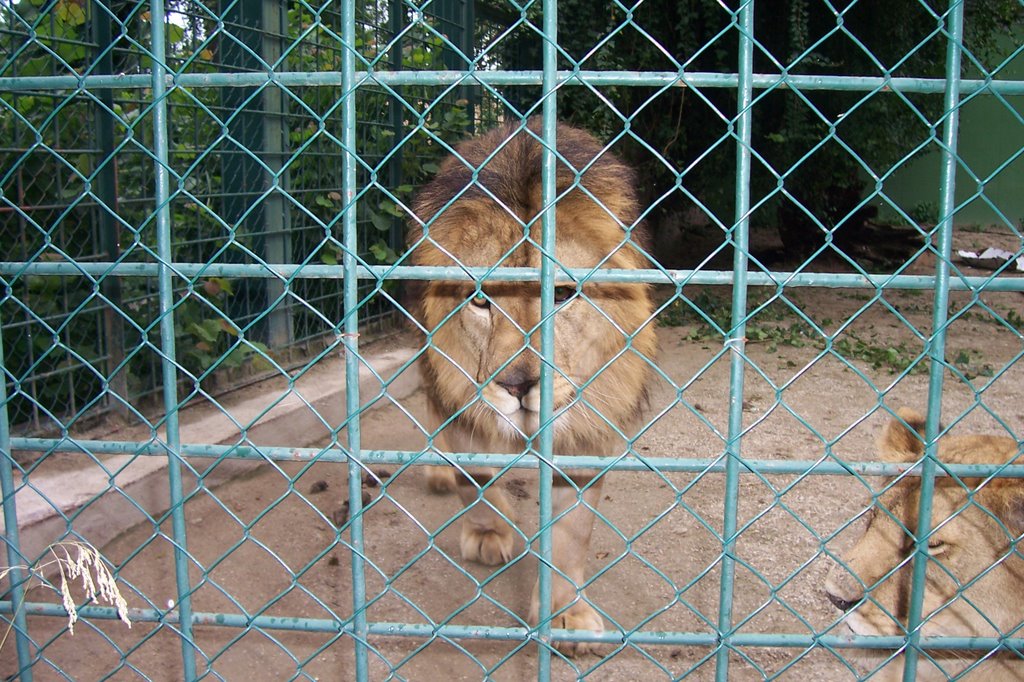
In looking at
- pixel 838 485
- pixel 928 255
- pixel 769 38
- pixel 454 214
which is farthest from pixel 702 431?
pixel 928 255

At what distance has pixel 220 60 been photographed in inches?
197

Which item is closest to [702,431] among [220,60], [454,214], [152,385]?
[454,214]

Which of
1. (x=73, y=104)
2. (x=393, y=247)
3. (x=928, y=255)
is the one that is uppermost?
(x=73, y=104)

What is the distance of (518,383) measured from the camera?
2617mm

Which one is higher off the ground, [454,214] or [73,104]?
[73,104]

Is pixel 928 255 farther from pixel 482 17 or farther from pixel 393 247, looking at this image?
pixel 393 247

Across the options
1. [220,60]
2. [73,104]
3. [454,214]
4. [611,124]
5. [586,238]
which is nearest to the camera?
[586,238]

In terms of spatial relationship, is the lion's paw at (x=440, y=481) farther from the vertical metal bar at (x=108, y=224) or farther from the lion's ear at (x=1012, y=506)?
the lion's ear at (x=1012, y=506)

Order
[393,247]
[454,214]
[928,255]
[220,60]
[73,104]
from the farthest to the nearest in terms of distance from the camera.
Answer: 1. [928,255]
2. [393,247]
3. [220,60]
4. [73,104]
5. [454,214]

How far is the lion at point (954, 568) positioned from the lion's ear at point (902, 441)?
0.37 ft

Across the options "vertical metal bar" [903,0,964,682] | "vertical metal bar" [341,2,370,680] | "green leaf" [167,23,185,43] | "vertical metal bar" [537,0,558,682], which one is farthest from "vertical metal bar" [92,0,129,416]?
"vertical metal bar" [903,0,964,682]

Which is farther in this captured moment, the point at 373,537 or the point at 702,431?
the point at 702,431

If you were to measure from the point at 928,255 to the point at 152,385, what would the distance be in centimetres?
1006

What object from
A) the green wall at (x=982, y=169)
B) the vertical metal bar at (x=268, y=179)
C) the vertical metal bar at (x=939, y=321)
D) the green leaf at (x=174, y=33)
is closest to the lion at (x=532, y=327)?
the vertical metal bar at (x=939, y=321)
